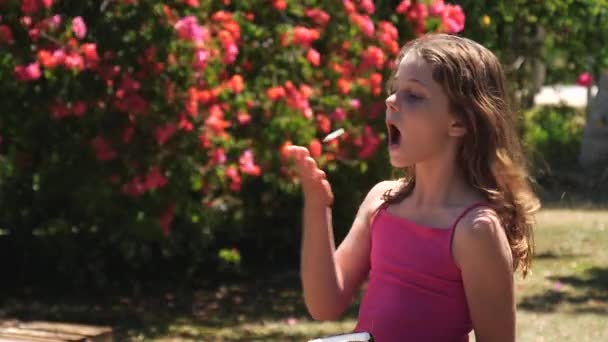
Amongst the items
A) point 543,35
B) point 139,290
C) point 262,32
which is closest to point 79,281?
point 139,290

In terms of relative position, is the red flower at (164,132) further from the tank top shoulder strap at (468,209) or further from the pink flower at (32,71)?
the tank top shoulder strap at (468,209)

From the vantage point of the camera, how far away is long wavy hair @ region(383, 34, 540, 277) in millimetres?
2650

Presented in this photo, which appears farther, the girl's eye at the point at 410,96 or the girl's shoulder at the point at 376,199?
the girl's shoulder at the point at 376,199

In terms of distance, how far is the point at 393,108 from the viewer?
2641mm

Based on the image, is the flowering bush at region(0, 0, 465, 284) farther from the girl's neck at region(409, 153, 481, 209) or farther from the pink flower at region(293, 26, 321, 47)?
the girl's neck at region(409, 153, 481, 209)

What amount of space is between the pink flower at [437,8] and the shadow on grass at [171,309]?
1.80 metres

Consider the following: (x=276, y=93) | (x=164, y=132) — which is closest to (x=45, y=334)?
(x=164, y=132)

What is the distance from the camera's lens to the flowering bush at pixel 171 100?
689cm

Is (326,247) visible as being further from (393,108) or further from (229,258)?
(229,258)

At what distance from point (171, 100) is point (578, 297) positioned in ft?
9.73

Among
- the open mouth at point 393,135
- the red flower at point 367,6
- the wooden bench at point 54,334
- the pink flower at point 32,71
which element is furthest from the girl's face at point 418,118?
the red flower at point 367,6

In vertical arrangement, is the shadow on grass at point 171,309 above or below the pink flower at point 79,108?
below

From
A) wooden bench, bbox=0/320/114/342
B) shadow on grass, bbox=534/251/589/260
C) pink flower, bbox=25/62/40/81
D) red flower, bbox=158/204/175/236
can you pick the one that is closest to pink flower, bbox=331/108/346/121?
red flower, bbox=158/204/175/236

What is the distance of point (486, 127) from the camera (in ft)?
8.81
